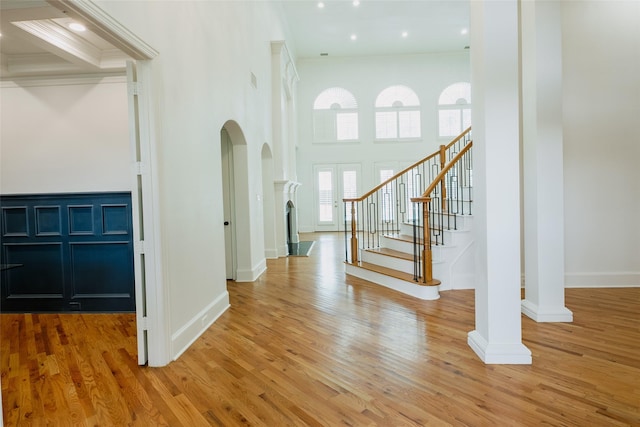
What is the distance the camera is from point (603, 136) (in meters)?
4.59

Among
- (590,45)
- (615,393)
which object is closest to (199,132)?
(615,393)

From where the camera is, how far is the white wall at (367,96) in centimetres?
1212

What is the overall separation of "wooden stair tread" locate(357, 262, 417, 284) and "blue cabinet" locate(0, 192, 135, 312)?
10.8 ft

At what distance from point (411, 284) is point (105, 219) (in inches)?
154

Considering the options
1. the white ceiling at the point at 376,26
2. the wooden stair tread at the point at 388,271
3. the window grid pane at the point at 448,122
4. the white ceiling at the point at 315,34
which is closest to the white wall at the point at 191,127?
the white ceiling at the point at 315,34

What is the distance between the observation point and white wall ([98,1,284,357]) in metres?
2.86

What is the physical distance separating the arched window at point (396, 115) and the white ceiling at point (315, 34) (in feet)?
4.58

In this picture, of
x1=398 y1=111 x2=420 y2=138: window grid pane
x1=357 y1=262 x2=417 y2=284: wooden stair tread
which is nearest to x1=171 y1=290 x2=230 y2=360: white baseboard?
x1=357 y1=262 x2=417 y2=284: wooden stair tread

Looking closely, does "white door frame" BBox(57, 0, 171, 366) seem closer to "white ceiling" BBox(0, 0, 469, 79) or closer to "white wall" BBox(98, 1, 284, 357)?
"white wall" BBox(98, 1, 284, 357)

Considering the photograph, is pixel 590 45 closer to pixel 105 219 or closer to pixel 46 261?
pixel 105 219

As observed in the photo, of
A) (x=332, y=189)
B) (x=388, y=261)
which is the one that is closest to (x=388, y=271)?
(x=388, y=261)

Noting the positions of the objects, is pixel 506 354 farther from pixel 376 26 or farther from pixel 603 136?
pixel 376 26

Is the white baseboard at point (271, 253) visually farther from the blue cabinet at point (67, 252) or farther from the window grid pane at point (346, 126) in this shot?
the window grid pane at point (346, 126)

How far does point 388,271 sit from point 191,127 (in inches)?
132
